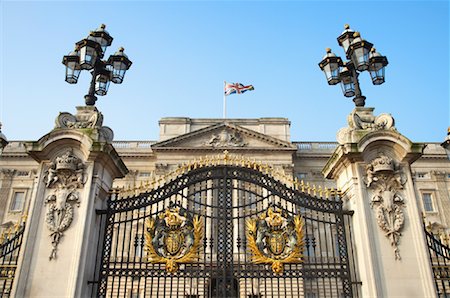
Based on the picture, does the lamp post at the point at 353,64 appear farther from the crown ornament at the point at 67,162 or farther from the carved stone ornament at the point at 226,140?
the carved stone ornament at the point at 226,140

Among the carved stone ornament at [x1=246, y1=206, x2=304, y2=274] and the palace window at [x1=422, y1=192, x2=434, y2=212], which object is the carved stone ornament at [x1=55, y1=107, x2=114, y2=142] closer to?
the carved stone ornament at [x1=246, y1=206, x2=304, y2=274]

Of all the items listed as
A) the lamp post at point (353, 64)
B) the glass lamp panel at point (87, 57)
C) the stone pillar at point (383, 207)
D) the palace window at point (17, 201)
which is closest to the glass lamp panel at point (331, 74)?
the lamp post at point (353, 64)

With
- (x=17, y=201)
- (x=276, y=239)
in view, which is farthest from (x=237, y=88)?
(x=276, y=239)

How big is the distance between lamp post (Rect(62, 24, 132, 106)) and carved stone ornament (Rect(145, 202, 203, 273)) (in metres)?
3.82

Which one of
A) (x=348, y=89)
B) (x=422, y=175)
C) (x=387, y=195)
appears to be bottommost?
(x=387, y=195)

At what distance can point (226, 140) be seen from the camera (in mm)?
39719

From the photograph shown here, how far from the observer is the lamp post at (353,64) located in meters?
10.6

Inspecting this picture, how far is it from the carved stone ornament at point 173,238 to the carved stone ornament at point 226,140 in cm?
2945

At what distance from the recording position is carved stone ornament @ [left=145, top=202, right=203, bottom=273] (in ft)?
31.0

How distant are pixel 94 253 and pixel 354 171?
6.55 m

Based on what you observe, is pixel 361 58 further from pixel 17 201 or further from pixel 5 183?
pixel 5 183

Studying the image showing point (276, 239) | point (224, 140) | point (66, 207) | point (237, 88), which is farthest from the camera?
point (224, 140)

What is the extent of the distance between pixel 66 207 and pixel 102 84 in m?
3.90

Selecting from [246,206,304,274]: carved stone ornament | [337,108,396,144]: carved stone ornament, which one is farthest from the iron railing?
[337,108,396,144]: carved stone ornament
